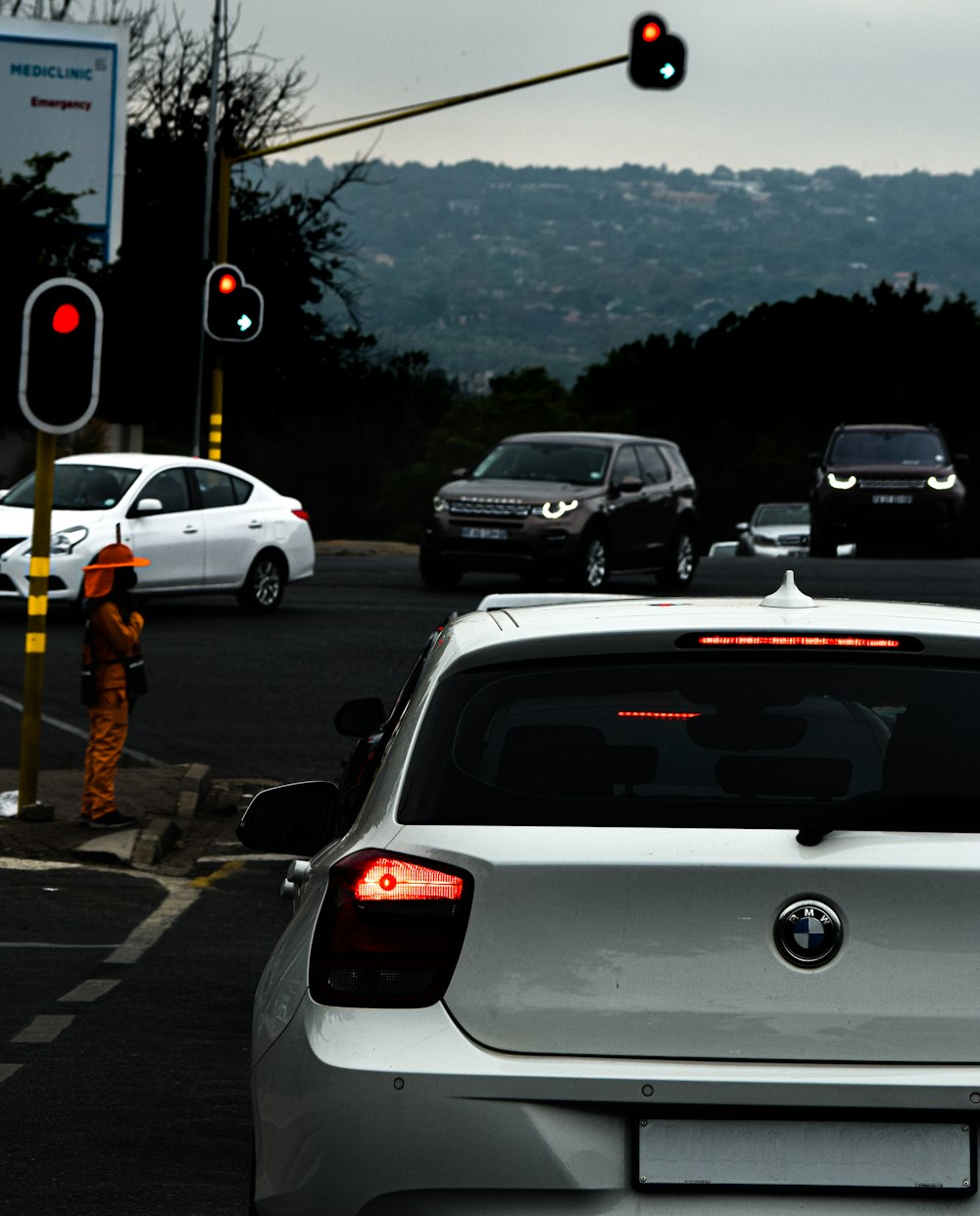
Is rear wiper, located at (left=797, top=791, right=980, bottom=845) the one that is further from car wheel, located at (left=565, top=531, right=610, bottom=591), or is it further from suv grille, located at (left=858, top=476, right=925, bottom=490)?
suv grille, located at (left=858, top=476, right=925, bottom=490)

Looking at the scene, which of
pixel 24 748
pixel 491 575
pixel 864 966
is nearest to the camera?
pixel 864 966

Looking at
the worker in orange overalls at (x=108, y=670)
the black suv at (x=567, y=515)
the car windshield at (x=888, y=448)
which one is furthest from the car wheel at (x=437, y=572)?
the worker in orange overalls at (x=108, y=670)

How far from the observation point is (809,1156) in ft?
12.1

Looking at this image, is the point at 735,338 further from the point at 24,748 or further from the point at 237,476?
the point at 24,748

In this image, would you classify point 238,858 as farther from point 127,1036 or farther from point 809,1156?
point 809,1156

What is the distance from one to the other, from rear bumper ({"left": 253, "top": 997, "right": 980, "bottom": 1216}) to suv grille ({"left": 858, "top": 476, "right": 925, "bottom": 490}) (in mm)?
29608

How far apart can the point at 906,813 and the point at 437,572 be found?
78.4 feet

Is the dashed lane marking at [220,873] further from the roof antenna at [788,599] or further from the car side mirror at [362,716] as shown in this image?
the roof antenna at [788,599]

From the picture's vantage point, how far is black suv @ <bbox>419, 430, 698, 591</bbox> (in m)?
26.2

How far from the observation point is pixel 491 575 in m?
31.9

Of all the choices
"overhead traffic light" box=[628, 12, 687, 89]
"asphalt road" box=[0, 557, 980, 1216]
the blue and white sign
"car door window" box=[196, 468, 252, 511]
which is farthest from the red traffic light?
the blue and white sign

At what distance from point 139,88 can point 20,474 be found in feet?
80.8

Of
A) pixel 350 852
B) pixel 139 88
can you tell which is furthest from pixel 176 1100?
pixel 139 88

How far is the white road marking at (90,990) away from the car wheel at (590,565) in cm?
1771
